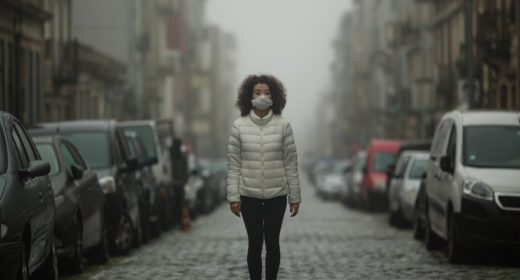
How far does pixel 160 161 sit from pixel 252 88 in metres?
17.6

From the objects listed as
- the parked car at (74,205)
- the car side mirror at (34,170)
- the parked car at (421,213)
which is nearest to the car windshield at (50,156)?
the parked car at (74,205)

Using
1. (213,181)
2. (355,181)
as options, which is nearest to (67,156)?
(355,181)

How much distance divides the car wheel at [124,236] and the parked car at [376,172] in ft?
66.9

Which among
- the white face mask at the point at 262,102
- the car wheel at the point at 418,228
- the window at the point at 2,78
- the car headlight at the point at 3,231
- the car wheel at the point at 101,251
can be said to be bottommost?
the car wheel at the point at 418,228

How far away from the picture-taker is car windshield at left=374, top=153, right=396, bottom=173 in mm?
43822

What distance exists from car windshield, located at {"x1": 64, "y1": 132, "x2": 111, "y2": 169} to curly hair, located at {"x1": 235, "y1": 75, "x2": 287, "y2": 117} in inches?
334

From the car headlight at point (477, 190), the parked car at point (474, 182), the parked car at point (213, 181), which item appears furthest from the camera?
the parked car at point (213, 181)

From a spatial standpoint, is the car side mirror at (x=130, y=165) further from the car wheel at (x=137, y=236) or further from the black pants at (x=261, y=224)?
the black pants at (x=261, y=224)

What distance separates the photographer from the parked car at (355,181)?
155 feet

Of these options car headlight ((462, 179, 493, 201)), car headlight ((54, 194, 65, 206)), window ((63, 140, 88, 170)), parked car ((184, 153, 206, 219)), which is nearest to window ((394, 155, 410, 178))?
parked car ((184, 153, 206, 219))

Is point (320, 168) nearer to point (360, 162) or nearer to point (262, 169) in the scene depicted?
point (360, 162)

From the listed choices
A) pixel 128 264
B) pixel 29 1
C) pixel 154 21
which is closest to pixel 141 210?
pixel 128 264

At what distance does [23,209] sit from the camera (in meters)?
11.7

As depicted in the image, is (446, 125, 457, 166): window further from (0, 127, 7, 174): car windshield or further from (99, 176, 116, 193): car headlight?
(0, 127, 7, 174): car windshield
